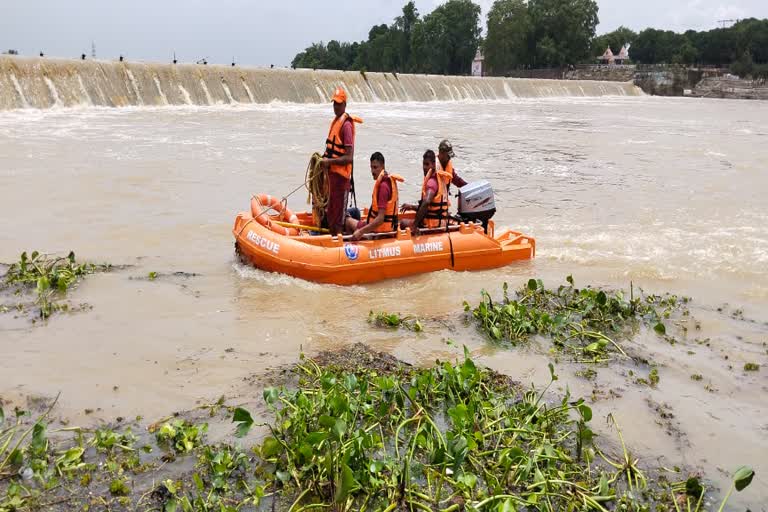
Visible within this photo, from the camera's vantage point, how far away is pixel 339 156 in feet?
22.6

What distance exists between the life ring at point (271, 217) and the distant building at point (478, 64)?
7483 centimetres

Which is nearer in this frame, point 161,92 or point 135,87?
point 135,87

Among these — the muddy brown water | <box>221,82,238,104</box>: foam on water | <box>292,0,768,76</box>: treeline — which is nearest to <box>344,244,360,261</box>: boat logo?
the muddy brown water

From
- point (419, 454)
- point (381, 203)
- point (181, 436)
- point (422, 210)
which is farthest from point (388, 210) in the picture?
point (181, 436)

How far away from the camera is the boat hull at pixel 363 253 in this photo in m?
6.66

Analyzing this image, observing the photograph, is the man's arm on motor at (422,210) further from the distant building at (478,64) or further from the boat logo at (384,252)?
the distant building at (478,64)

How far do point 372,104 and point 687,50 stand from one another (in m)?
55.1

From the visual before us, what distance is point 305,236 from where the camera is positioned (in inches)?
273

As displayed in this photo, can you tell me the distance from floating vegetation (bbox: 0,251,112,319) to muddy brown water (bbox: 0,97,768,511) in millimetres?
170

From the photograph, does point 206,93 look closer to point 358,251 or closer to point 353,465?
point 358,251

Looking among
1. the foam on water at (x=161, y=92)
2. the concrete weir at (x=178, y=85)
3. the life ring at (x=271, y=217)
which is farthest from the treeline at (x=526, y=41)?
the life ring at (x=271, y=217)

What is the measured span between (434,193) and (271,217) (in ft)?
A: 6.02

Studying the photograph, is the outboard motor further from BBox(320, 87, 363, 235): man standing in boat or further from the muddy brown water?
BBox(320, 87, 363, 235): man standing in boat

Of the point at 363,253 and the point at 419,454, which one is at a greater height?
the point at 363,253
